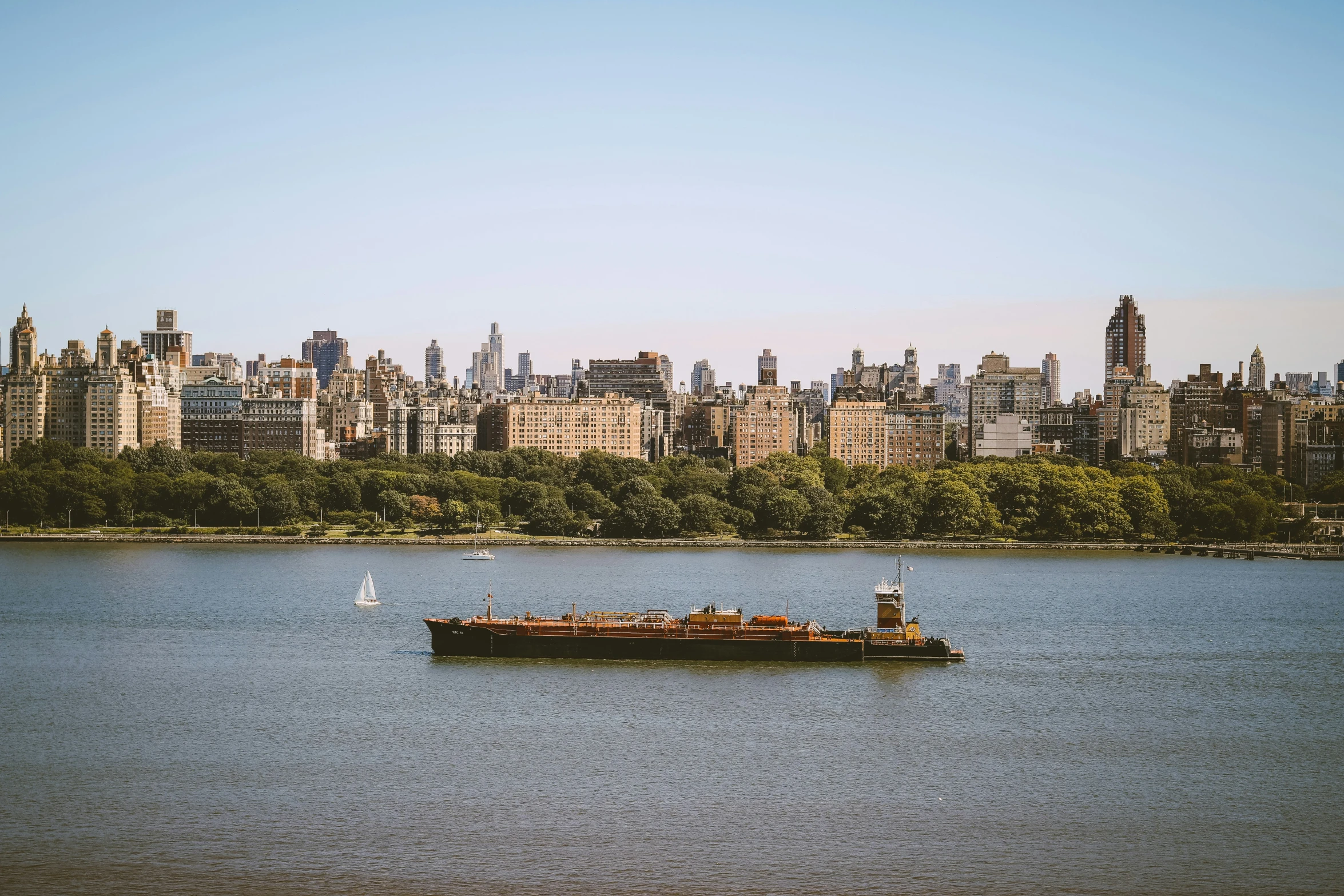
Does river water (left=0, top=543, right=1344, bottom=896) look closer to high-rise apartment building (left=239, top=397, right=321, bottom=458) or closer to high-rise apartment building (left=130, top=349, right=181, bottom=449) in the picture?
high-rise apartment building (left=130, top=349, right=181, bottom=449)

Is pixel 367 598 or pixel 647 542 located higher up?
pixel 647 542

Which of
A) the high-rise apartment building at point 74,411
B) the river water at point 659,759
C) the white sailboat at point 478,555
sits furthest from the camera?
the high-rise apartment building at point 74,411

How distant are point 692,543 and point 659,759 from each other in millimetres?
72308

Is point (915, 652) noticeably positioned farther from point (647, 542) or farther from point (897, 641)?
point (647, 542)

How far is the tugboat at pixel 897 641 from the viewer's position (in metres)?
52.2

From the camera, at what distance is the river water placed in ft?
95.6

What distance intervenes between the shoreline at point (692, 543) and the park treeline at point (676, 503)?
314cm

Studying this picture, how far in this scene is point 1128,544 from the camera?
110250 mm

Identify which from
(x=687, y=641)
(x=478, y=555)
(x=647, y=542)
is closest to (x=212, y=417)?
(x=647, y=542)

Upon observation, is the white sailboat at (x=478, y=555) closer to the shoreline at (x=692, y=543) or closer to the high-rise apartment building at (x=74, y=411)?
the shoreline at (x=692, y=543)

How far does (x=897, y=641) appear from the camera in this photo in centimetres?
5266

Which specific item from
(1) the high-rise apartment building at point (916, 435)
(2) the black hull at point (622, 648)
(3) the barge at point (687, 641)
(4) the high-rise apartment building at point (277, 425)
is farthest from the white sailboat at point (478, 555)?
(1) the high-rise apartment building at point (916, 435)

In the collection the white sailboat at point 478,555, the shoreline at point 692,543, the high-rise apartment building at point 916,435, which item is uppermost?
the high-rise apartment building at point 916,435

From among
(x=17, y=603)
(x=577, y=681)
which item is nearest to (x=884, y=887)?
(x=577, y=681)
